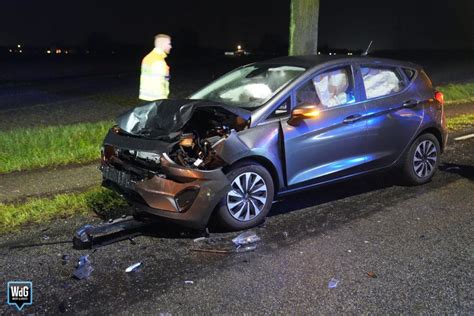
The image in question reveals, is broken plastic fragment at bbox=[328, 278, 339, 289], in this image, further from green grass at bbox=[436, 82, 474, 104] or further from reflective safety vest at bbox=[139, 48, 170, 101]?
green grass at bbox=[436, 82, 474, 104]

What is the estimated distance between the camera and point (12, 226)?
5348 mm

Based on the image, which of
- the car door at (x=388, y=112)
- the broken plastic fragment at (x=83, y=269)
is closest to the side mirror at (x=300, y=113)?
the car door at (x=388, y=112)

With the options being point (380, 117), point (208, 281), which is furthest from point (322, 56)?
point (208, 281)

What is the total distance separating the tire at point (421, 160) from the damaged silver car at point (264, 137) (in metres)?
0.02

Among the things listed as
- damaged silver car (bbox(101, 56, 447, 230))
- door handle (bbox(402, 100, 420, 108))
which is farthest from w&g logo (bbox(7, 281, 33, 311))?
door handle (bbox(402, 100, 420, 108))

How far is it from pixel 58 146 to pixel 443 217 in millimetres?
5668

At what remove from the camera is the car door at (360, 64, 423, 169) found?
20.2 ft

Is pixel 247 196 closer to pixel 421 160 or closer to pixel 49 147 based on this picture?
pixel 421 160

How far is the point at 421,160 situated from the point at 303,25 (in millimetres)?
4581

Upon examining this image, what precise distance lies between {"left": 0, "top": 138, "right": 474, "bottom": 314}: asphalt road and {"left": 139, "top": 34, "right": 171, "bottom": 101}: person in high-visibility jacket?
9.10ft

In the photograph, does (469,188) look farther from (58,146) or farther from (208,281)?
(58,146)

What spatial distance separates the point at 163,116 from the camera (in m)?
5.22

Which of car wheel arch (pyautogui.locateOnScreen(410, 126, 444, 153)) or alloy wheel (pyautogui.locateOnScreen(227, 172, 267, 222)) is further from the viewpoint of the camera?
car wheel arch (pyautogui.locateOnScreen(410, 126, 444, 153))

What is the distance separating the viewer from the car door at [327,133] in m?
5.49
